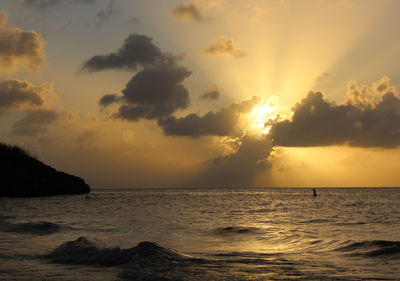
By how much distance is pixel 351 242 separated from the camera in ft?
72.5

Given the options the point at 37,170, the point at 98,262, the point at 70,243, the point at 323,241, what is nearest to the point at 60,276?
the point at 98,262

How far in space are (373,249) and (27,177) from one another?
128908 millimetres

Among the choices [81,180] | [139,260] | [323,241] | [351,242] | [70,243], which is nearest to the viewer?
[139,260]

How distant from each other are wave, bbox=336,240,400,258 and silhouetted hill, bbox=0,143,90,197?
121402mm

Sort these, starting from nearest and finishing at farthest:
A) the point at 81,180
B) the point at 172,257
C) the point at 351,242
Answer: the point at 172,257 < the point at 351,242 < the point at 81,180

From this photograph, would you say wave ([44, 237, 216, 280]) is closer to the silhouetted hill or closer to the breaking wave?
the breaking wave

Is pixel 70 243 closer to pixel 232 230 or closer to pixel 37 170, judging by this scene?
pixel 232 230

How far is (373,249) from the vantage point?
19828mm

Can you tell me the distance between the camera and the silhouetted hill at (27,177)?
12019cm

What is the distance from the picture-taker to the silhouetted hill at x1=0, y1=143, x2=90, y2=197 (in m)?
120

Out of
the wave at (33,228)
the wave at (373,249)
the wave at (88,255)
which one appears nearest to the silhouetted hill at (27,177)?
the wave at (33,228)

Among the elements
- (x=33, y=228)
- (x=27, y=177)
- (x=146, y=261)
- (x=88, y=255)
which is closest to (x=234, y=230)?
(x=88, y=255)

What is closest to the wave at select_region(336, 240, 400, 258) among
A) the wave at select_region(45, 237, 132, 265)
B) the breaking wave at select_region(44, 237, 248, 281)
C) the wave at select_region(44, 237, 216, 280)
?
the breaking wave at select_region(44, 237, 248, 281)

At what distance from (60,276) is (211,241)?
12.9 metres
